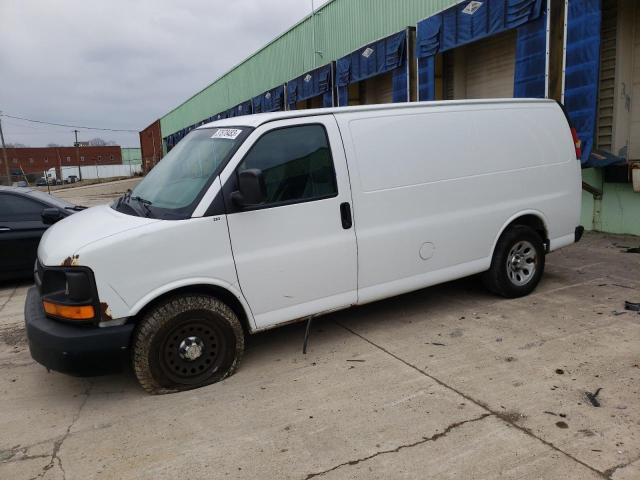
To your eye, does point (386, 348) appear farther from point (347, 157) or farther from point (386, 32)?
point (386, 32)

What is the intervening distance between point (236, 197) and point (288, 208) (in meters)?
0.44

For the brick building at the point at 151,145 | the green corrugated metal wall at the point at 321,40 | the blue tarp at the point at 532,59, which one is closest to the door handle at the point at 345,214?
the blue tarp at the point at 532,59

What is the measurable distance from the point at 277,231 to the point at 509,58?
29.3ft

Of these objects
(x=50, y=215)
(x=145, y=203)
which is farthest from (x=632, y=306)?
(x=50, y=215)

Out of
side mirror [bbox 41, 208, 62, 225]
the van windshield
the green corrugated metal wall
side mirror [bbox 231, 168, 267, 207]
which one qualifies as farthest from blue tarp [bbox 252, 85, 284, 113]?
side mirror [bbox 231, 168, 267, 207]

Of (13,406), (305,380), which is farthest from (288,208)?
(13,406)

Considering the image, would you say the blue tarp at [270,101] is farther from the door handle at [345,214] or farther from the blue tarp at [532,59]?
the door handle at [345,214]

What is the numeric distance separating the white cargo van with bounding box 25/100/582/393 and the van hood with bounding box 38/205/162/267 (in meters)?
0.02

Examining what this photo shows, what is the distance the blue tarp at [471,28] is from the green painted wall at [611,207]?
209cm

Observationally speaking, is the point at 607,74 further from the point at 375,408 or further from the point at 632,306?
the point at 375,408

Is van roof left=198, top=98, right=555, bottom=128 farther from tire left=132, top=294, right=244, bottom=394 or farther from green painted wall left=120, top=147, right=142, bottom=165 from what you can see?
green painted wall left=120, top=147, right=142, bottom=165

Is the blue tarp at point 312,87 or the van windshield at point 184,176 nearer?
the van windshield at point 184,176

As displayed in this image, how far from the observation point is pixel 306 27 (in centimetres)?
1848

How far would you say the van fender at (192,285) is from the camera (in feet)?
11.4
